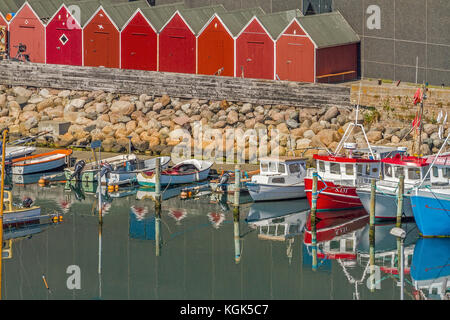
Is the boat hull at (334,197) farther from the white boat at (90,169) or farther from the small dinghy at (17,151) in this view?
the small dinghy at (17,151)

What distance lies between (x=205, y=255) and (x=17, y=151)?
17.5 m

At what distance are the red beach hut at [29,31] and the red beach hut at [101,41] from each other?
3085mm

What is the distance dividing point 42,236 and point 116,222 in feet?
11.1

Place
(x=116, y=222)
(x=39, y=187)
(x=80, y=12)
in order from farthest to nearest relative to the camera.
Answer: (x=80, y=12) → (x=39, y=187) → (x=116, y=222)

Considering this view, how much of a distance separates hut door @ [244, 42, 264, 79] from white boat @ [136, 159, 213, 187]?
30.6 ft

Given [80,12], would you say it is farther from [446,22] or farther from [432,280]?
[432,280]

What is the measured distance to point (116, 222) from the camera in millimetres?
44406

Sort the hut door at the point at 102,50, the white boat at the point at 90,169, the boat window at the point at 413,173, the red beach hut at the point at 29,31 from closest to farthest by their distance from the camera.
Result: the boat window at the point at 413,173 → the white boat at the point at 90,169 → the hut door at the point at 102,50 → the red beach hut at the point at 29,31

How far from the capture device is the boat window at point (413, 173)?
4388 centimetres

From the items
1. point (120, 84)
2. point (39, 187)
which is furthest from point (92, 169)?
point (120, 84)

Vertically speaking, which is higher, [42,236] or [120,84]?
[120,84]

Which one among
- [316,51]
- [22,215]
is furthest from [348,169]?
[22,215]

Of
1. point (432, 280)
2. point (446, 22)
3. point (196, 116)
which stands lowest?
point (432, 280)

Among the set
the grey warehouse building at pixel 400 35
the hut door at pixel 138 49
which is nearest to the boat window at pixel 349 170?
the grey warehouse building at pixel 400 35
